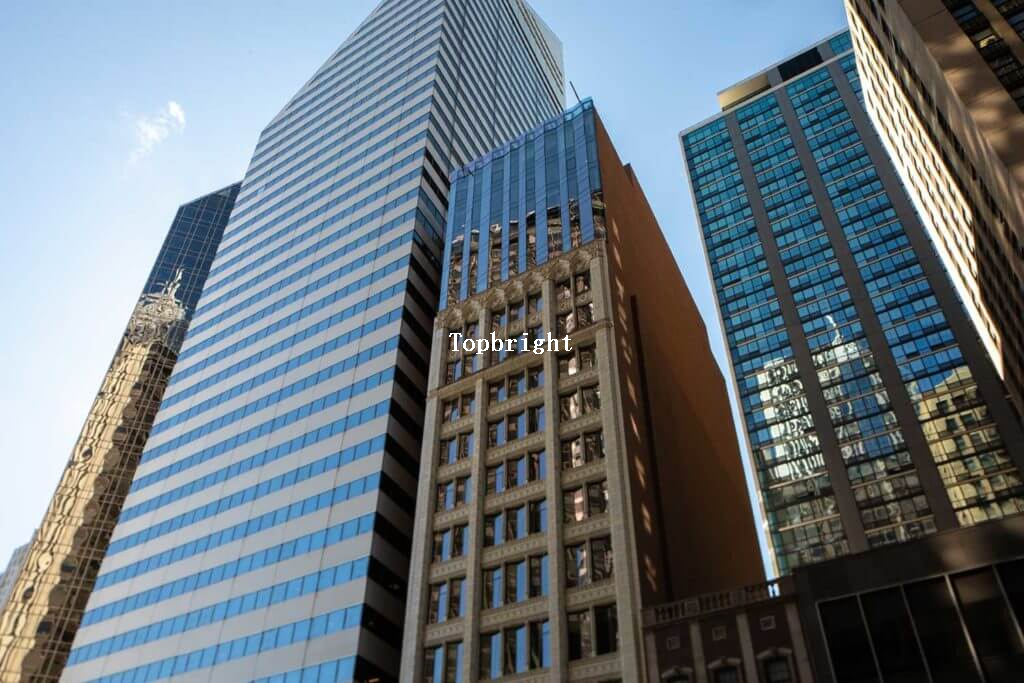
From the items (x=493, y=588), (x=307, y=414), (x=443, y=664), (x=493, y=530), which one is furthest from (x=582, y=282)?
(x=443, y=664)

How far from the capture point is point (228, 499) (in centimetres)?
7281

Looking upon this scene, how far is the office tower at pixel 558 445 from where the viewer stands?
4906 cm

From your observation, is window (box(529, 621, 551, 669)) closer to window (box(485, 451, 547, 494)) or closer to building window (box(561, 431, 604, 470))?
window (box(485, 451, 547, 494))

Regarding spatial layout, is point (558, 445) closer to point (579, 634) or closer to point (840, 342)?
point (579, 634)

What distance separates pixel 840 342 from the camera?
111125mm

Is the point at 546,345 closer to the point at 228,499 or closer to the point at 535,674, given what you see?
the point at 535,674

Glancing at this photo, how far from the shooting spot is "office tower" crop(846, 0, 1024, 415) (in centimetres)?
4672

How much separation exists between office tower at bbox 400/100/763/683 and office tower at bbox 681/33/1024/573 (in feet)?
62.4

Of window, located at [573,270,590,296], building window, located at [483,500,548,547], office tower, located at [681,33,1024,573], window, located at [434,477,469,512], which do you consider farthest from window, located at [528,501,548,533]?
office tower, located at [681,33,1024,573]

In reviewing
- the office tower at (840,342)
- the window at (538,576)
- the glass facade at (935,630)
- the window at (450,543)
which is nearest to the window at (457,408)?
the window at (450,543)

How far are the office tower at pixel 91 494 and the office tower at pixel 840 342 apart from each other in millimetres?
85784

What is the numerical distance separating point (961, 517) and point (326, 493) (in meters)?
70.6

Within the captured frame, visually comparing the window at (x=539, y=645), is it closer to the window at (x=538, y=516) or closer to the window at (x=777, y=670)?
the window at (x=538, y=516)

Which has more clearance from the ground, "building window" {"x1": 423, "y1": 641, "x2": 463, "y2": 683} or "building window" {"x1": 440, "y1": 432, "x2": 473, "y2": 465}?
"building window" {"x1": 440, "y1": 432, "x2": 473, "y2": 465}
